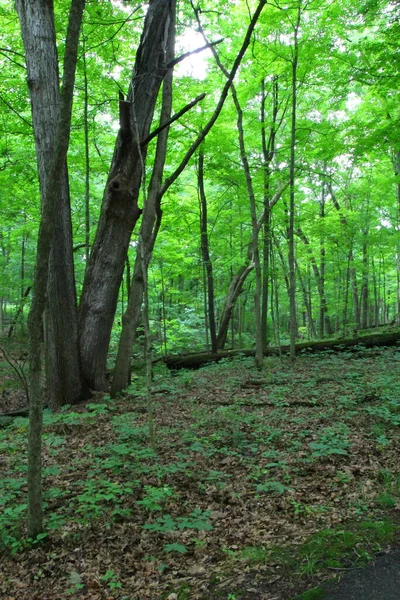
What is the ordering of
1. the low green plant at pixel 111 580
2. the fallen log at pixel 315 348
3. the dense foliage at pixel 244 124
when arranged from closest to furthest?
the low green plant at pixel 111 580 → the dense foliage at pixel 244 124 → the fallen log at pixel 315 348

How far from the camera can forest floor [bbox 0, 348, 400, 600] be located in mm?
2750

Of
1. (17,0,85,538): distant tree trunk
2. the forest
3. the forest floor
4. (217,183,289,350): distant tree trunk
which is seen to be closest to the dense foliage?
the forest

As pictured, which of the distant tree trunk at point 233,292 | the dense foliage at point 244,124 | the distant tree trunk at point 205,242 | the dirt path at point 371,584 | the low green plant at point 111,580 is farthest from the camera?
the distant tree trunk at point 233,292

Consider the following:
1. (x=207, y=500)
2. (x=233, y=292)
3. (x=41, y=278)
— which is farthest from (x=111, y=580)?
(x=233, y=292)

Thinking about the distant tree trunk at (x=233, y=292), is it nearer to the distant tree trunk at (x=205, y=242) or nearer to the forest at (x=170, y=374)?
the forest at (x=170, y=374)

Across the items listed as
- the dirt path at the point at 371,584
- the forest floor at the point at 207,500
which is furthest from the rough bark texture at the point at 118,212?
the dirt path at the point at 371,584

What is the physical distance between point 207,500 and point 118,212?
5.40 metres

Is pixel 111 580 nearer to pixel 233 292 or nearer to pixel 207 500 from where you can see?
pixel 207 500

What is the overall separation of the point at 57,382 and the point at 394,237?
13.8 meters

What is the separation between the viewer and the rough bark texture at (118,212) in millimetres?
7277

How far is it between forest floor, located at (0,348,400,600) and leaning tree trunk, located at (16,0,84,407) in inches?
30.3

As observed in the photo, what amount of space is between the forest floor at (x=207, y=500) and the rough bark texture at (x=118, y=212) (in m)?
1.40

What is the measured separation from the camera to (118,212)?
7469mm

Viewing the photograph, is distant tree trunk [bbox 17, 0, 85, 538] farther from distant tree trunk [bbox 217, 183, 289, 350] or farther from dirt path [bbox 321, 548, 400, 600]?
distant tree trunk [bbox 217, 183, 289, 350]
